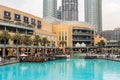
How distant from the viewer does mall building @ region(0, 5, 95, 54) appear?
5836 centimetres

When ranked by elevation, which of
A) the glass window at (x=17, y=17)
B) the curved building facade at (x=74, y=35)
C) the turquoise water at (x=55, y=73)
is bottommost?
the turquoise water at (x=55, y=73)

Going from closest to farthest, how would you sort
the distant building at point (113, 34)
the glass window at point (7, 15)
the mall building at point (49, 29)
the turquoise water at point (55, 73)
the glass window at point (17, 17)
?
the turquoise water at point (55, 73) < the glass window at point (7, 15) < the mall building at point (49, 29) < the glass window at point (17, 17) < the distant building at point (113, 34)

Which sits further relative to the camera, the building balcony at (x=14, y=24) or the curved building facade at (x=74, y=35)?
the curved building facade at (x=74, y=35)

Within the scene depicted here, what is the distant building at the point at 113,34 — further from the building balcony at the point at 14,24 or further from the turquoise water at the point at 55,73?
the turquoise water at the point at 55,73

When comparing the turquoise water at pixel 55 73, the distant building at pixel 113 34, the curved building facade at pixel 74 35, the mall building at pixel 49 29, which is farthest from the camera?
the distant building at pixel 113 34

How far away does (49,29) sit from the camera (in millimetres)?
91688

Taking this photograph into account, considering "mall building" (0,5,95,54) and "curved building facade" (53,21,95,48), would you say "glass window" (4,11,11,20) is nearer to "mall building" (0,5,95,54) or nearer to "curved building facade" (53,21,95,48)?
"mall building" (0,5,95,54)

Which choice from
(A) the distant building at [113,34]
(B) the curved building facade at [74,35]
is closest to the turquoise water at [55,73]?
(B) the curved building facade at [74,35]

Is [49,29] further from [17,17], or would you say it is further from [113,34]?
[113,34]

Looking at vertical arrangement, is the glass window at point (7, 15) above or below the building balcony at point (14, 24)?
above

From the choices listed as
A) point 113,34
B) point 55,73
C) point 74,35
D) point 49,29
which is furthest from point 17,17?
point 113,34

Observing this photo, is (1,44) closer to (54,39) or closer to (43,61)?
(43,61)

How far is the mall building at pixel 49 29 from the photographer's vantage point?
58.4m

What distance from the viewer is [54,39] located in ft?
287
